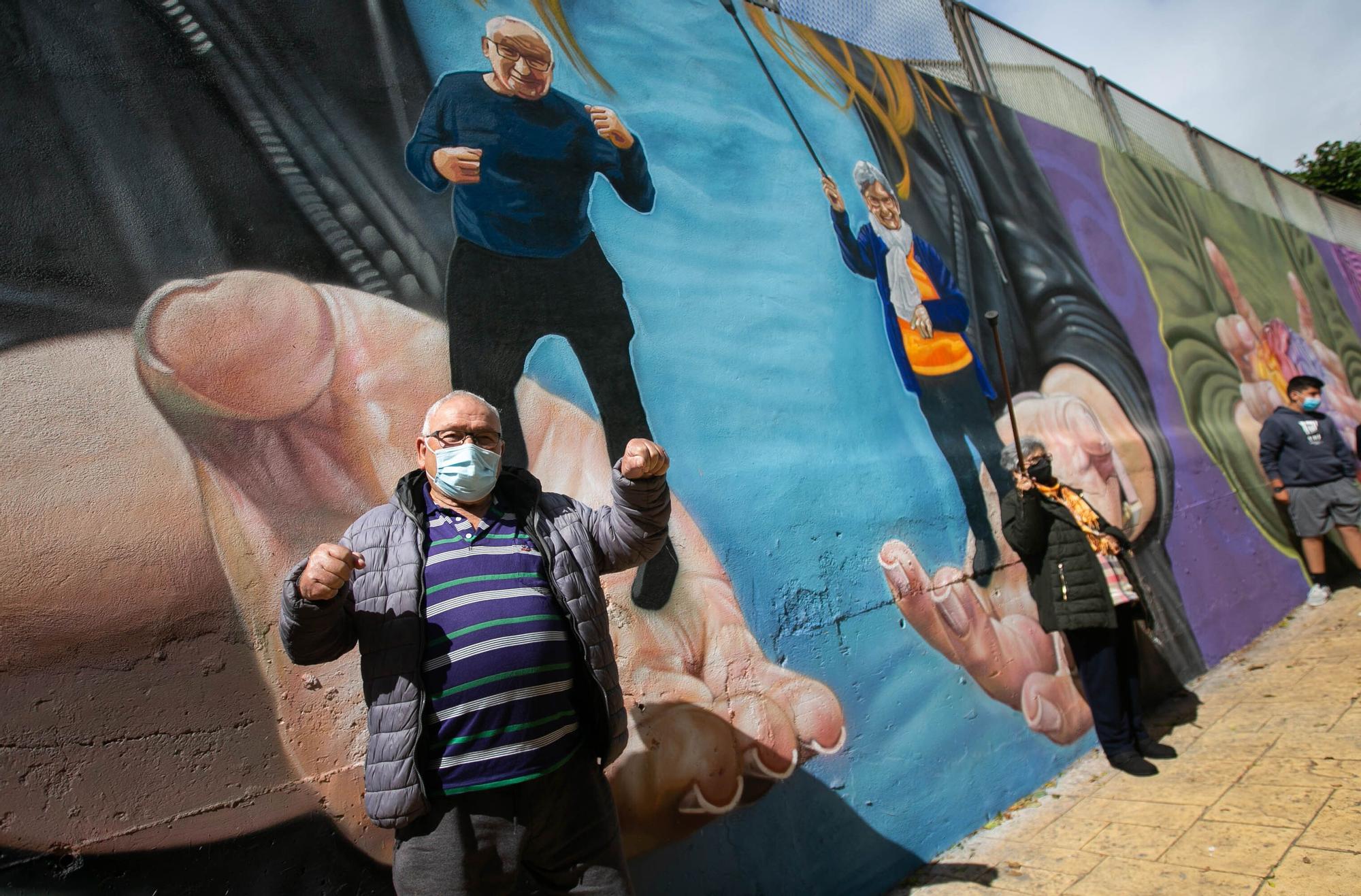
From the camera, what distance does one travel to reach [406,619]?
196cm

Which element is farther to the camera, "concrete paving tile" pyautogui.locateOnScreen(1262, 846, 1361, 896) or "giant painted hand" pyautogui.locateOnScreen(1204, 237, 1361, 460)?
"giant painted hand" pyautogui.locateOnScreen(1204, 237, 1361, 460)

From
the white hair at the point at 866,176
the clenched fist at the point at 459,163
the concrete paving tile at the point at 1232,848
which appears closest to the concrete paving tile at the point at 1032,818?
the concrete paving tile at the point at 1232,848

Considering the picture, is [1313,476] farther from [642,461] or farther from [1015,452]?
[642,461]

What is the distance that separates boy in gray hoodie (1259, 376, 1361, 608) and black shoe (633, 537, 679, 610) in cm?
590

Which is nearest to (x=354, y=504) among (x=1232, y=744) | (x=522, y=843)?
(x=522, y=843)

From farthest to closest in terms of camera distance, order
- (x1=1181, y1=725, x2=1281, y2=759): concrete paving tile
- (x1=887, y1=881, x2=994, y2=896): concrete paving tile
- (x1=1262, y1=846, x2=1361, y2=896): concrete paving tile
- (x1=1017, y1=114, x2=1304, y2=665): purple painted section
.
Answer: (x1=1017, y1=114, x2=1304, y2=665): purple painted section < (x1=1181, y1=725, x2=1281, y2=759): concrete paving tile < (x1=887, y1=881, x2=994, y2=896): concrete paving tile < (x1=1262, y1=846, x2=1361, y2=896): concrete paving tile

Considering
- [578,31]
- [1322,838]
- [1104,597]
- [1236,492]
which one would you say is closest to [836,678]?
[1104,597]

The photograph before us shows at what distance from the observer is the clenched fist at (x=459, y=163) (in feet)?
11.0

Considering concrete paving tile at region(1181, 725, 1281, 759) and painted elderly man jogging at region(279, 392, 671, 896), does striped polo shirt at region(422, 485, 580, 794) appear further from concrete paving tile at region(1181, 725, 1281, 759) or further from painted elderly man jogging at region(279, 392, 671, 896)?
concrete paving tile at region(1181, 725, 1281, 759)

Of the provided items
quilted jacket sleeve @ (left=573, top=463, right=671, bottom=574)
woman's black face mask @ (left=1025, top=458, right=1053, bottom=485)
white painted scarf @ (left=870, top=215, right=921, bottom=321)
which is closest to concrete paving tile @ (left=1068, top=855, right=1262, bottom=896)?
woman's black face mask @ (left=1025, top=458, right=1053, bottom=485)

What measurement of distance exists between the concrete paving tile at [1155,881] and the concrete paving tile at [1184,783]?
0.66 m

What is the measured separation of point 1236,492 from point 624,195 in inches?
216

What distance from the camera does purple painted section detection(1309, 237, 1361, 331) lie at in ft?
35.7

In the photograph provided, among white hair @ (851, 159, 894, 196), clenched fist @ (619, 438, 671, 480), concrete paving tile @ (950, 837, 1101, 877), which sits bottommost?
concrete paving tile @ (950, 837, 1101, 877)
